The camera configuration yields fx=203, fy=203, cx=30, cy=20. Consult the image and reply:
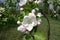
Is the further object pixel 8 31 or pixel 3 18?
pixel 8 31

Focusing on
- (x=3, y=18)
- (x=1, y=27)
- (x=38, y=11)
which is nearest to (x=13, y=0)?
(x=1, y=27)

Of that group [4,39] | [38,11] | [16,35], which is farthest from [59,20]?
[38,11]

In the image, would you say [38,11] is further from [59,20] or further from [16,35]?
[59,20]

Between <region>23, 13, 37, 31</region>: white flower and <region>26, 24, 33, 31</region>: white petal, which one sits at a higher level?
<region>23, 13, 37, 31</region>: white flower

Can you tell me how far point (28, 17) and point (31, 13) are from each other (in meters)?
0.03

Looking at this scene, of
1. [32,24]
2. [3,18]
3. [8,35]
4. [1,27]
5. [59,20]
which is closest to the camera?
[32,24]

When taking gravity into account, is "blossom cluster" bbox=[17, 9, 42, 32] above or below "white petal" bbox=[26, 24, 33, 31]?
above

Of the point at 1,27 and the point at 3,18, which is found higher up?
the point at 3,18

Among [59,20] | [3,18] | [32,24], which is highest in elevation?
[32,24]

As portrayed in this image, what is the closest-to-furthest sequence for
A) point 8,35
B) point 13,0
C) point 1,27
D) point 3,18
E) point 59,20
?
point 3,18
point 8,35
point 1,27
point 13,0
point 59,20

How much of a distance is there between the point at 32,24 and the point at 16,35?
2.57 metres

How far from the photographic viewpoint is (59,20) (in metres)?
4.78

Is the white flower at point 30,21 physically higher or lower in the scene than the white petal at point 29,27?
higher

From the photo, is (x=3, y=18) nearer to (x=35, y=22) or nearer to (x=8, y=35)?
(x=8, y=35)
